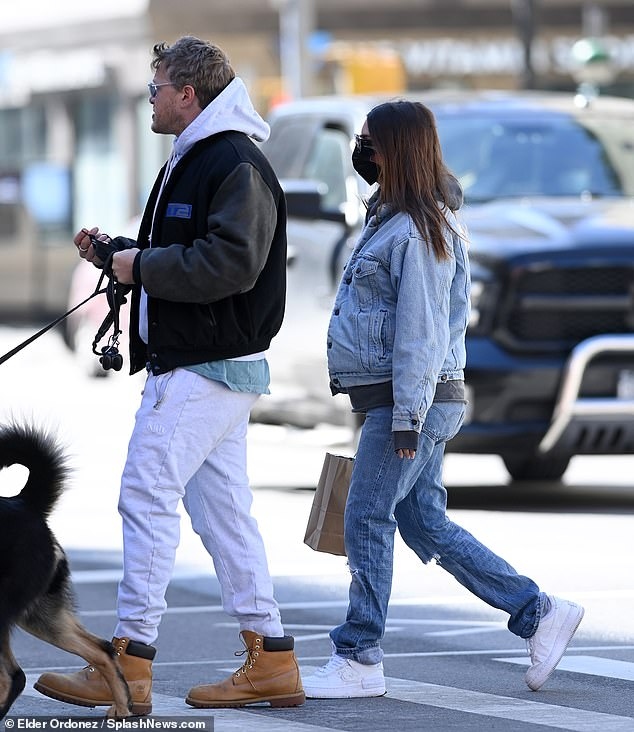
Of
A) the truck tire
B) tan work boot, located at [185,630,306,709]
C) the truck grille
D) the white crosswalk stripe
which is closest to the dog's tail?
the white crosswalk stripe

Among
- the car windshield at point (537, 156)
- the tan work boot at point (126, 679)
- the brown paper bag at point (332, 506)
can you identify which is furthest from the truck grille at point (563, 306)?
the tan work boot at point (126, 679)

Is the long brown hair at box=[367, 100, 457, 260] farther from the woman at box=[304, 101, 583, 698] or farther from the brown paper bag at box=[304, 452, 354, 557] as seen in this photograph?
the brown paper bag at box=[304, 452, 354, 557]

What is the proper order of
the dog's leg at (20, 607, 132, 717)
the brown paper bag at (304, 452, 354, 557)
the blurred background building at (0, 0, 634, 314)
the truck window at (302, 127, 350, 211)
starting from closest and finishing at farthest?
the dog's leg at (20, 607, 132, 717), the brown paper bag at (304, 452, 354, 557), the truck window at (302, 127, 350, 211), the blurred background building at (0, 0, 634, 314)

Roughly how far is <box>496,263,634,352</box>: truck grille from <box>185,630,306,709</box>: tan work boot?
15.8ft

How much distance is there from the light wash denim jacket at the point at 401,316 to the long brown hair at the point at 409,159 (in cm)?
5

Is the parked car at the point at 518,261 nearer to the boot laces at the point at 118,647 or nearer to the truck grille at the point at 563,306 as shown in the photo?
the truck grille at the point at 563,306

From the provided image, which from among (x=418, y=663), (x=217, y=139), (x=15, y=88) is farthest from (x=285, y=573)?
(x=15, y=88)

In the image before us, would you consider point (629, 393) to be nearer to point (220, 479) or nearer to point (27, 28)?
point (220, 479)

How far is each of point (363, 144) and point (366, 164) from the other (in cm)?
7

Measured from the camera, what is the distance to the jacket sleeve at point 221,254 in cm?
590

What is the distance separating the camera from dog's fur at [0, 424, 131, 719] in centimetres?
567

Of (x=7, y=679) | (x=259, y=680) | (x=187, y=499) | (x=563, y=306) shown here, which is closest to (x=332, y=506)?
(x=187, y=499)

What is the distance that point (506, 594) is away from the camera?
653cm

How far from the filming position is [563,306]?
10.9 metres
